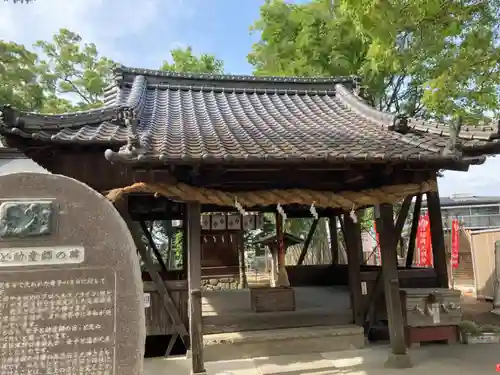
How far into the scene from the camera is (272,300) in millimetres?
8250

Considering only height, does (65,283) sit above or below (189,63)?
below

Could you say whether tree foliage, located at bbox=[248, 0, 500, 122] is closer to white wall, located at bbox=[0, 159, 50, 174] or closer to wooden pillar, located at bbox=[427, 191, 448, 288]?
wooden pillar, located at bbox=[427, 191, 448, 288]

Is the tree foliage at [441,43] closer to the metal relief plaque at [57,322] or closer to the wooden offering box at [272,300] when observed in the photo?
the wooden offering box at [272,300]

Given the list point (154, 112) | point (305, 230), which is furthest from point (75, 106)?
point (154, 112)

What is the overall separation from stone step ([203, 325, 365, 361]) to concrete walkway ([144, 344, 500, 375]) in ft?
0.52

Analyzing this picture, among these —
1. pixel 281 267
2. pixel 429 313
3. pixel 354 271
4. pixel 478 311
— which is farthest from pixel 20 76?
pixel 478 311

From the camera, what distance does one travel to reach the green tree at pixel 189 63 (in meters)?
22.5

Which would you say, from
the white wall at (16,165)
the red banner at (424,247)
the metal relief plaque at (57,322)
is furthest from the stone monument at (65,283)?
the red banner at (424,247)

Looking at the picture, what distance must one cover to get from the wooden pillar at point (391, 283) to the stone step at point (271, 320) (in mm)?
1462

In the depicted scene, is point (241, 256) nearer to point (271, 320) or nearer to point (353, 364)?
point (271, 320)

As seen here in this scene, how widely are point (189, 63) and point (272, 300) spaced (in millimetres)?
17459

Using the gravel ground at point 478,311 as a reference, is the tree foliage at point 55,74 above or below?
above

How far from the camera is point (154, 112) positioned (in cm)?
811

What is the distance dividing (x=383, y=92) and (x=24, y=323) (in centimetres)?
1481
